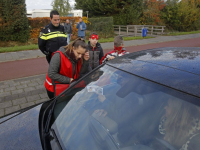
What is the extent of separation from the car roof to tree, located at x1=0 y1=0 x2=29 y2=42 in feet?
45.6

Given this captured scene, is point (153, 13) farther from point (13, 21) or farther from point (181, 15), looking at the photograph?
point (13, 21)

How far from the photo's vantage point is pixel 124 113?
157 centimetres

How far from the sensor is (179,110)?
4.35 feet

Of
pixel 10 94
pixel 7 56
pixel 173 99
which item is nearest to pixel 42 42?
pixel 10 94

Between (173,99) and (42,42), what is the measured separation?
11.8ft

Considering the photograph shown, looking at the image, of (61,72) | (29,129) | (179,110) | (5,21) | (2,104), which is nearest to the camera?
(179,110)

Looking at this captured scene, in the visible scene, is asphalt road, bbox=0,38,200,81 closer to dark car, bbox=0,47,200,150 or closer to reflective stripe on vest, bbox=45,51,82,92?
reflective stripe on vest, bbox=45,51,82,92

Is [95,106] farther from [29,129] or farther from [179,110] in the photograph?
[179,110]

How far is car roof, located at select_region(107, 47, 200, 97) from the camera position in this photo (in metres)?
1.41

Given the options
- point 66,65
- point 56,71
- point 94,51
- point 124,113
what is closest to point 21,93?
point 94,51

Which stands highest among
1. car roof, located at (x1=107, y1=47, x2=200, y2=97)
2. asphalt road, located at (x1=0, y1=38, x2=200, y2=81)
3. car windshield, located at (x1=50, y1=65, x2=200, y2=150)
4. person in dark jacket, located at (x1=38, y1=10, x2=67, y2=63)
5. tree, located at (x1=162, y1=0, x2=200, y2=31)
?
tree, located at (x1=162, y1=0, x2=200, y2=31)

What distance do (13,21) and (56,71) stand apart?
520 inches

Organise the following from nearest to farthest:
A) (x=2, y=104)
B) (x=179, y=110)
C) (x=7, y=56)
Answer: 1. (x=179, y=110)
2. (x=2, y=104)
3. (x=7, y=56)

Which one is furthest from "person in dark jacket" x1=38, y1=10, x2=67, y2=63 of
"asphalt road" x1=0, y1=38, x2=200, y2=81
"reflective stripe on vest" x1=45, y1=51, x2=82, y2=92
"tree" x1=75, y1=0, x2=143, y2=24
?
"tree" x1=75, y1=0, x2=143, y2=24
